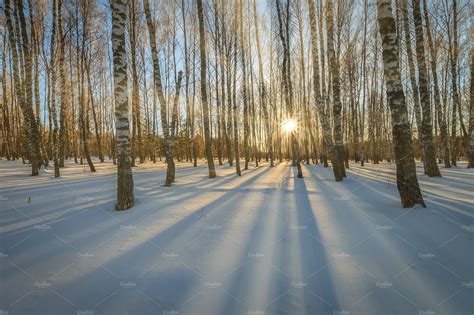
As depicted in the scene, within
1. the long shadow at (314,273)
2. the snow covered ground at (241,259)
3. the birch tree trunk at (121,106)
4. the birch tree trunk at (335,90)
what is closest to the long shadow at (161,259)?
the snow covered ground at (241,259)

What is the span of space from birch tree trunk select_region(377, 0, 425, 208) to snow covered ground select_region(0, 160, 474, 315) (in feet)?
1.32

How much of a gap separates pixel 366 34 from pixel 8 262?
71.7 feet

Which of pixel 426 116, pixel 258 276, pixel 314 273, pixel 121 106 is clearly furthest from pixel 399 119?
pixel 426 116

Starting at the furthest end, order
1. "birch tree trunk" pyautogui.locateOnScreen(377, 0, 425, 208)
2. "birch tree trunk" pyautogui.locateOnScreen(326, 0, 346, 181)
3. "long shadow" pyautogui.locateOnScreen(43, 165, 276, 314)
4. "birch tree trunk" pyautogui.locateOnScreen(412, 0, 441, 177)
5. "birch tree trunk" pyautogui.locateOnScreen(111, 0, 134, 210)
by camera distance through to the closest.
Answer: "birch tree trunk" pyautogui.locateOnScreen(412, 0, 441, 177) < "birch tree trunk" pyautogui.locateOnScreen(326, 0, 346, 181) < "birch tree trunk" pyautogui.locateOnScreen(111, 0, 134, 210) < "birch tree trunk" pyautogui.locateOnScreen(377, 0, 425, 208) < "long shadow" pyautogui.locateOnScreen(43, 165, 276, 314)

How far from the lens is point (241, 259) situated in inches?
115

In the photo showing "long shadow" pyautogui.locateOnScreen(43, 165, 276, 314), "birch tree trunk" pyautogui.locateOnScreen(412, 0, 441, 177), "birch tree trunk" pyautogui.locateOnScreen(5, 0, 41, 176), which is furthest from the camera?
"birch tree trunk" pyautogui.locateOnScreen(5, 0, 41, 176)

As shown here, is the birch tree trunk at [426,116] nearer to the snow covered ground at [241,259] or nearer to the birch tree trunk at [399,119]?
the snow covered ground at [241,259]

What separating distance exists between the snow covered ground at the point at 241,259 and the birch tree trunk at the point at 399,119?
1.32 feet

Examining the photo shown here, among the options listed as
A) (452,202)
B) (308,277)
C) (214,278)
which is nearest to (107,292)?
(214,278)

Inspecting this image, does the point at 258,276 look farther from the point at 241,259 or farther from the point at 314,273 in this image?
the point at 314,273

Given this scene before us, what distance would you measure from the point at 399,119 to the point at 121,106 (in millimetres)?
5647

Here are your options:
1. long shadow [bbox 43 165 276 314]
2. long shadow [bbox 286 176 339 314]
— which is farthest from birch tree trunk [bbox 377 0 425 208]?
long shadow [bbox 43 165 276 314]

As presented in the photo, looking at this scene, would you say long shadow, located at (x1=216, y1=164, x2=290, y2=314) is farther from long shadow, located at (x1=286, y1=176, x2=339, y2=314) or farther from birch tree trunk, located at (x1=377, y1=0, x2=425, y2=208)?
birch tree trunk, located at (x1=377, y1=0, x2=425, y2=208)

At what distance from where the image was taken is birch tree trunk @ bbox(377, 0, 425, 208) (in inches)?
158
